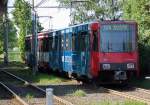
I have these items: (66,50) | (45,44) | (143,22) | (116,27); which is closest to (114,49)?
(116,27)

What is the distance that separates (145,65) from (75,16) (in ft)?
84.5

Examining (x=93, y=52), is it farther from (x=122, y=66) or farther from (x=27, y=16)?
(x=27, y=16)

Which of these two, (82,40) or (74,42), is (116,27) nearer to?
(82,40)

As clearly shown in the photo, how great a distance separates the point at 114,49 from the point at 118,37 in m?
0.58

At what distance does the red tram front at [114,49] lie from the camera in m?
25.5

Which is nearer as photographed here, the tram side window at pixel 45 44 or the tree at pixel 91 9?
the tram side window at pixel 45 44

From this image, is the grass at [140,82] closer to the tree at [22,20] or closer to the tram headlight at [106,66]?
the tram headlight at [106,66]

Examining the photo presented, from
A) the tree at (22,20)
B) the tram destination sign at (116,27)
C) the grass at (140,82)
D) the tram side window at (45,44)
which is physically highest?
the tree at (22,20)

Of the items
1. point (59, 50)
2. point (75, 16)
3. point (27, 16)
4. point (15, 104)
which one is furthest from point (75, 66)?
point (27, 16)

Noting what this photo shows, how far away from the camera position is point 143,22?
111 feet

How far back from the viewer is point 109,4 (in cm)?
5497

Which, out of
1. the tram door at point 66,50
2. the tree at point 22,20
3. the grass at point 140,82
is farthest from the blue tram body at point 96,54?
the tree at point 22,20

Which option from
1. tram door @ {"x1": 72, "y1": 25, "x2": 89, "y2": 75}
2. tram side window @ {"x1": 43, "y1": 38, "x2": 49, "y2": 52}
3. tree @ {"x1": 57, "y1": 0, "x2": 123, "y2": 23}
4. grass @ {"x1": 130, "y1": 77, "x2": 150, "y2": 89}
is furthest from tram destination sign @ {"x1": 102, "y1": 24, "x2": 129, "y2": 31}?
tree @ {"x1": 57, "y1": 0, "x2": 123, "y2": 23}

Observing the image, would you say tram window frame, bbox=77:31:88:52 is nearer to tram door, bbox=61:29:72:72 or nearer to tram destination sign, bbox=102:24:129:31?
tram destination sign, bbox=102:24:129:31
